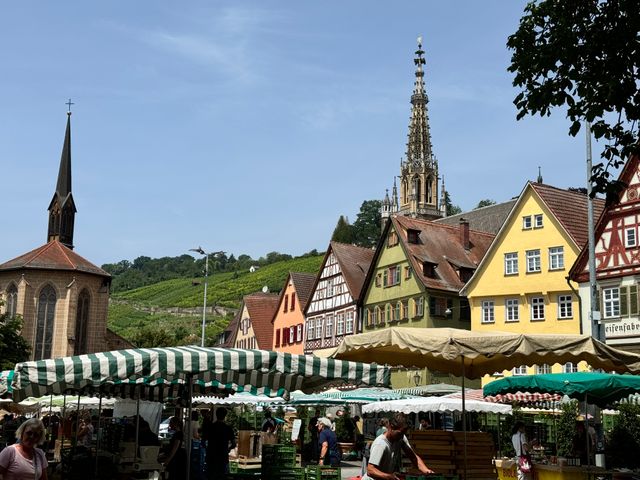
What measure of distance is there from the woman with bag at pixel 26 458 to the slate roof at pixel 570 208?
117 feet

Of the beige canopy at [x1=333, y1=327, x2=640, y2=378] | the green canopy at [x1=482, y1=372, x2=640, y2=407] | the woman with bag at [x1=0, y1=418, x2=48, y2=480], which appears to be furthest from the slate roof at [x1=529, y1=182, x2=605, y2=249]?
the woman with bag at [x1=0, y1=418, x2=48, y2=480]

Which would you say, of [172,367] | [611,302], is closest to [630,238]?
[611,302]

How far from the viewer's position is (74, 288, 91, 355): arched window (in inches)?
2608

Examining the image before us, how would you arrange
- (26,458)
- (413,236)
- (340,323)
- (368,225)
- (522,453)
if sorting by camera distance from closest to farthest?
(26,458), (522,453), (413,236), (340,323), (368,225)

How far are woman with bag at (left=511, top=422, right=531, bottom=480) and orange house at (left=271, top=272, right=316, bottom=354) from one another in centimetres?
4410

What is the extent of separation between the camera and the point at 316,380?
15.2 m

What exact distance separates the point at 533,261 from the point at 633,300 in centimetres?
815

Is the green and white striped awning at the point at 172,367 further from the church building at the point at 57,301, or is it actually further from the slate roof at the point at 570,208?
the church building at the point at 57,301

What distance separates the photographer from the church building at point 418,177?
386 feet

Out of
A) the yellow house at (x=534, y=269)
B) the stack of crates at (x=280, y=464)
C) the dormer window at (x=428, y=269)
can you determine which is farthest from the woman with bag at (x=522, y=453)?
the dormer window at (x=428, y=269)

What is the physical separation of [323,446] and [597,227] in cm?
2074

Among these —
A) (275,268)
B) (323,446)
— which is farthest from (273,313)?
(275,268)

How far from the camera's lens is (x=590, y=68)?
12562 mm

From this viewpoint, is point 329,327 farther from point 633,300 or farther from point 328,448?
point 328,448
